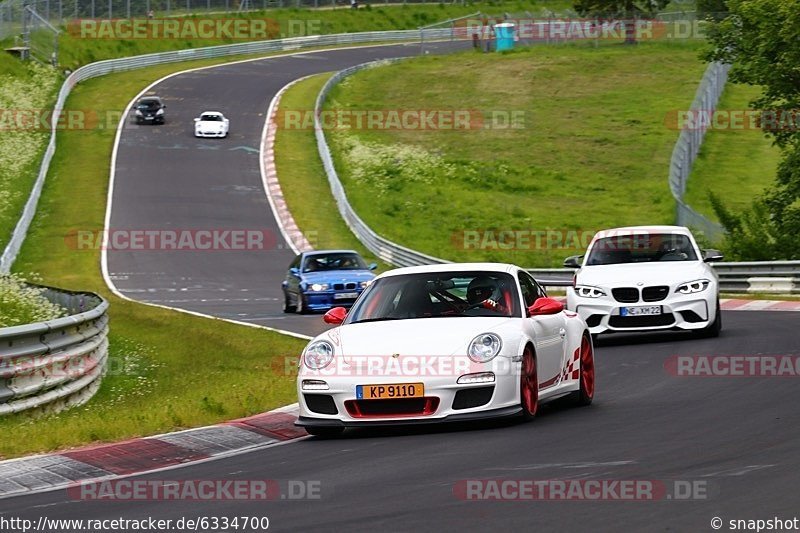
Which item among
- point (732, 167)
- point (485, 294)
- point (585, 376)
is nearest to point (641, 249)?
point (585, 376)

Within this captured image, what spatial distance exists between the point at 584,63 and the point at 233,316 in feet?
168

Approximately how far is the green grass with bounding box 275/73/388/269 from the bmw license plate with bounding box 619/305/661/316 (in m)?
22.6

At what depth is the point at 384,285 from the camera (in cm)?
1213

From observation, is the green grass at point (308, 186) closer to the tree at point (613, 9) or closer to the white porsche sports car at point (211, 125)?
the white porsche sports car at point (211, 125)

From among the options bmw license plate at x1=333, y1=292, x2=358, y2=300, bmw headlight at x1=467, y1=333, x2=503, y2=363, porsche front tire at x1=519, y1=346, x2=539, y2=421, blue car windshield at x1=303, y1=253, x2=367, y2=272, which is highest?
bmw headlight at x1=467, y1=333, x2=503, y2=363

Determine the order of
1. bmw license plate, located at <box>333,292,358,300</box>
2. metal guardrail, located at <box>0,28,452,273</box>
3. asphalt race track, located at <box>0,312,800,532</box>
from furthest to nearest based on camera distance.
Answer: metal guardrail, located at <box>0,28,452,273</box> → bmw license plate, located at <box>333,292,358,300</box> → asphalt race track, located at <box>0,312,800,532</box>

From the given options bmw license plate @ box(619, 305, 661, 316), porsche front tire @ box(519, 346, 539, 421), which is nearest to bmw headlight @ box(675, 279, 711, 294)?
bmw license plate @ box(619, 305, 661, 316)

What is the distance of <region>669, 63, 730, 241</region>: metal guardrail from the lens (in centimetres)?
3644

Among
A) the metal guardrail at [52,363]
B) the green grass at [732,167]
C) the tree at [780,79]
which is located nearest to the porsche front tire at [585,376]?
the metal guardrail at [52,363]

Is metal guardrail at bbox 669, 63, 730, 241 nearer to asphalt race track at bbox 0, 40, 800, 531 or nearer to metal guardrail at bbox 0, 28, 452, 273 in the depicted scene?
asphalt race track at bbox 0, 40, 800, 531

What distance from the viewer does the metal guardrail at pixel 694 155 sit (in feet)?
120

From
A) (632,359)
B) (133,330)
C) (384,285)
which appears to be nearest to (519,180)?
(133,330)

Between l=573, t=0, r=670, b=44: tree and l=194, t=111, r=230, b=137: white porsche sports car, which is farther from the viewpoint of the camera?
l=573, t=0, r=670, b=44: tree

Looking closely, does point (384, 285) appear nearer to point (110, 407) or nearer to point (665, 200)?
point (110, 407)
